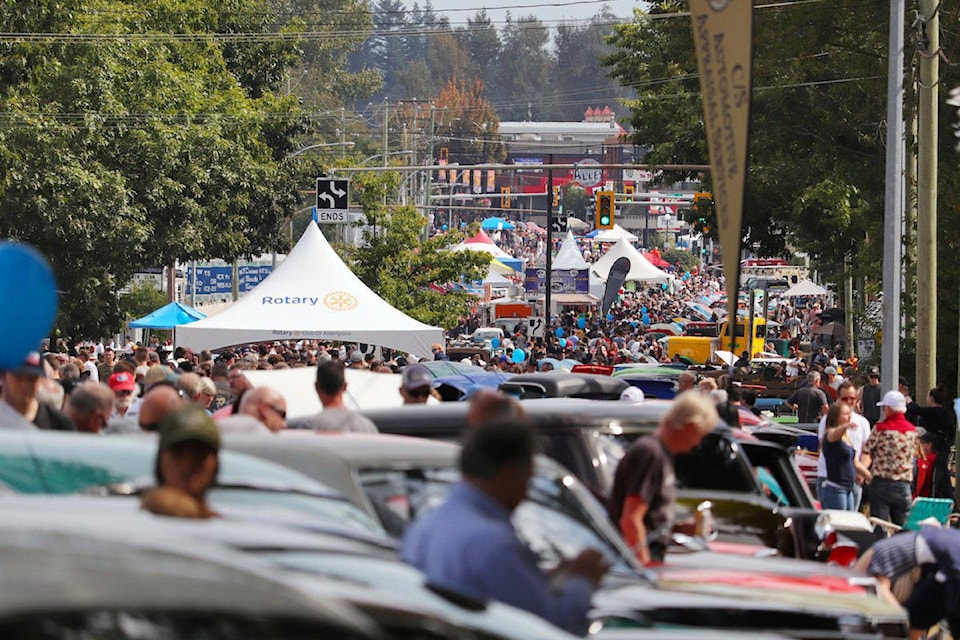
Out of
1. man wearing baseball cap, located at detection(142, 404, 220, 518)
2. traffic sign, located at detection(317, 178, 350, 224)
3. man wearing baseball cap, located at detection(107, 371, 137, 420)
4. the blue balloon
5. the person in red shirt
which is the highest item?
traffic sign, located at detection(317, 178, 350, 224)

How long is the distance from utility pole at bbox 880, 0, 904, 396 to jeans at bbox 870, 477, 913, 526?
6765 mm

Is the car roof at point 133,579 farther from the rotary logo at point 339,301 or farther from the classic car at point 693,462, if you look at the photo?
the rotary logo at point 339,301

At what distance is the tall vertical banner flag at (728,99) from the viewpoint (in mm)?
7898

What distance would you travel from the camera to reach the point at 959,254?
24234 millimetres

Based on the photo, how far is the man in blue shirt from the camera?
4.61 metres

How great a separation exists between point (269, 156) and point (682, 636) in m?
49.3

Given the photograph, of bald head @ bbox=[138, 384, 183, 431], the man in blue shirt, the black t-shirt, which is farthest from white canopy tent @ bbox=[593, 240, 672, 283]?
the man in blue shirt

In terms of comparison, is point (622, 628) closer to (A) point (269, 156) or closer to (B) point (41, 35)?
(B) point (41, 35)

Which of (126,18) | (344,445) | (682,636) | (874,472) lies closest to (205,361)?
(874,472)

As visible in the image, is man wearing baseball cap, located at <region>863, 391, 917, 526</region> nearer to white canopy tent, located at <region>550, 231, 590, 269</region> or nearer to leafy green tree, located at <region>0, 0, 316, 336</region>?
leafy green tree, located at <region>0, 0, 316, 336</region>

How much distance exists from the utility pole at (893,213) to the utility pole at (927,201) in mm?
360

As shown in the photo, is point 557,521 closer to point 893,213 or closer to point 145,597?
point 145,597

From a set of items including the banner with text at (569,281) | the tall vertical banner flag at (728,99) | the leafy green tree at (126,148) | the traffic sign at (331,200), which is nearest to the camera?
the tall vertical banner flag at (728,99)

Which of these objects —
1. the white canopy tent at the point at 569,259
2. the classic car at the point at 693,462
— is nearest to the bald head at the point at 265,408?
the classic car at the point at 693,462
